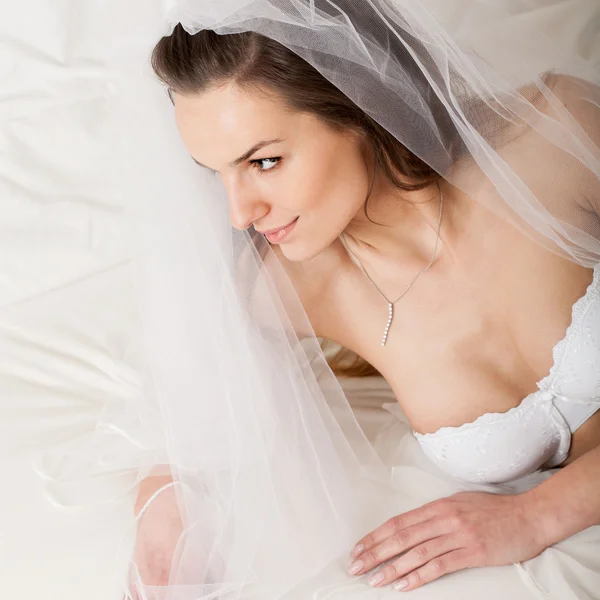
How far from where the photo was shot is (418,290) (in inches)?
59.1

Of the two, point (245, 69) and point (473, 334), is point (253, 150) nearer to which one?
point (245, 69)

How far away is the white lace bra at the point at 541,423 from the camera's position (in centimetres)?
135

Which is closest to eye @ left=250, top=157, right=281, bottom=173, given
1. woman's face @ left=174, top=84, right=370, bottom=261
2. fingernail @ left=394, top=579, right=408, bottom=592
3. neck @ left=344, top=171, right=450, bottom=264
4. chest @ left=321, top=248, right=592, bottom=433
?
woman's face @ left=174, top=84, right=370, bottom=261

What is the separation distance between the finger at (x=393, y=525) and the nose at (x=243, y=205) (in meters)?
0.55

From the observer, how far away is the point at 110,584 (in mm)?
1350

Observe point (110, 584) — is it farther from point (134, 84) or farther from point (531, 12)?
point (531, 12)

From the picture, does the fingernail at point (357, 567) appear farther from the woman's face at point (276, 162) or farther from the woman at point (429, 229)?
the woman's face at point (276, 162)

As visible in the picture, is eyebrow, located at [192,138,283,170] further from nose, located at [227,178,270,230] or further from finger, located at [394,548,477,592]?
finger, located at [394,548,477,592]

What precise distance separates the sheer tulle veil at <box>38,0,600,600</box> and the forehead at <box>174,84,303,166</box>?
78 millimetres

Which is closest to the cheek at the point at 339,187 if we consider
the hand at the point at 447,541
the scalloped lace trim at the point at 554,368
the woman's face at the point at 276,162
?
the woman's face at the point at 276,162

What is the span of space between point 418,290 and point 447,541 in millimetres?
454

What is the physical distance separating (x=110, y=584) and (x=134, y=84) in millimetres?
813

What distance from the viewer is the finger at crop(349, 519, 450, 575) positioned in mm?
1303

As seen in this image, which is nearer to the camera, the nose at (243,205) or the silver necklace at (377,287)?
the nose at (243,205)
